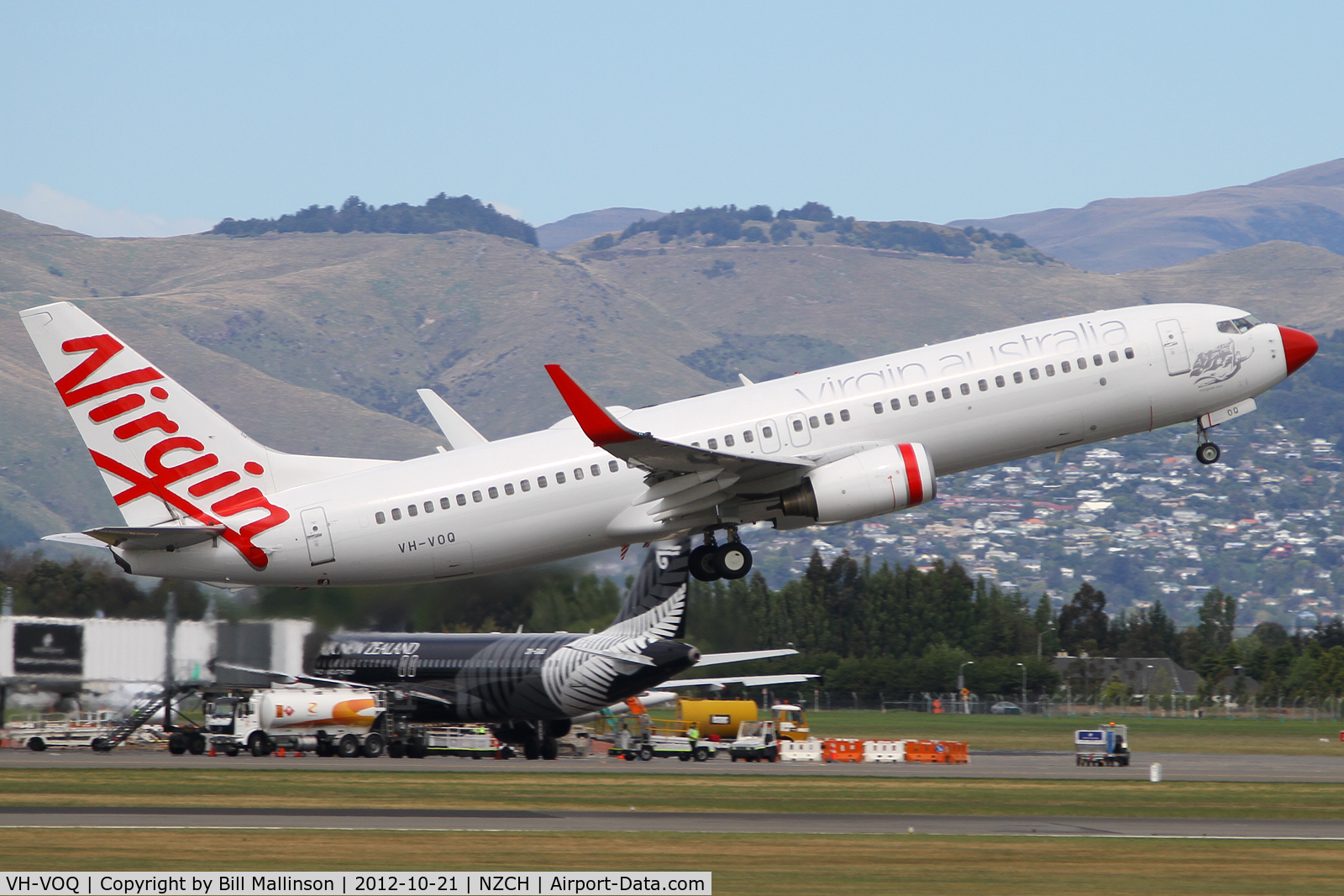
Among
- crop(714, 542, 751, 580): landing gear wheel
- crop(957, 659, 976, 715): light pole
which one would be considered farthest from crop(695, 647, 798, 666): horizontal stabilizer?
crop(957, 659, 976, 715): light pole

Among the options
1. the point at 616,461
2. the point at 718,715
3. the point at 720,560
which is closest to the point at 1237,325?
the point at 720,560

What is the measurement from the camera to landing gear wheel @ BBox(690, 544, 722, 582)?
42250mm

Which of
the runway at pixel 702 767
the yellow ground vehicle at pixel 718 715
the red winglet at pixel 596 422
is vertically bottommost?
the runway at pixel 702 767

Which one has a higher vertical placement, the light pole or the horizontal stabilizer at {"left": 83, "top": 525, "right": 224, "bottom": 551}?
the horizontal stabilizer at {"left": 83, "top": 525, "right": 224, "bottom": 551}

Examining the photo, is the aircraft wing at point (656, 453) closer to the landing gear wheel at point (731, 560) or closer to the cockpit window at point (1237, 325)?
the landing gear wheel at point (731, 560)

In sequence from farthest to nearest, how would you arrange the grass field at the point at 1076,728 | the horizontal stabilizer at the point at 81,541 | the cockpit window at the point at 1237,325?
the grass field at the point at 1076,728
the cockpit window at the point at 1237,325
the horizontal stabilizer at the point at 81,541

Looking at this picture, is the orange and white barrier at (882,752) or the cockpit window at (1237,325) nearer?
the cockpit window at (1237,325)

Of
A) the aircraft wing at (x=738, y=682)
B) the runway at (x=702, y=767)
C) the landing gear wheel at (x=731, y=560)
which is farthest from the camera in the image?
the aircraft wing at (x=738, y=682)

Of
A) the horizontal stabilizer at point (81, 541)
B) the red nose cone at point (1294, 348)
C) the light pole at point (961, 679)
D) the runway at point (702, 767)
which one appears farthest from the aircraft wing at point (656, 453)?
the light pole at point (961, 679)

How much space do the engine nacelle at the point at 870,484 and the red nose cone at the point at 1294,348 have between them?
40.8ft

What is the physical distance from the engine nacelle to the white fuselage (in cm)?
85

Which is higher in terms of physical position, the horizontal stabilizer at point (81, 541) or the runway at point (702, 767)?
the horizontal stabilizer at point (81, 541)

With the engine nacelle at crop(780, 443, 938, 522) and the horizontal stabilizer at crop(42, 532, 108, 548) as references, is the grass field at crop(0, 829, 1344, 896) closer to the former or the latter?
the horizontal stabilizer at crop(42, 532, 108, 548)

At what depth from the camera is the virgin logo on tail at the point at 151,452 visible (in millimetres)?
42000
